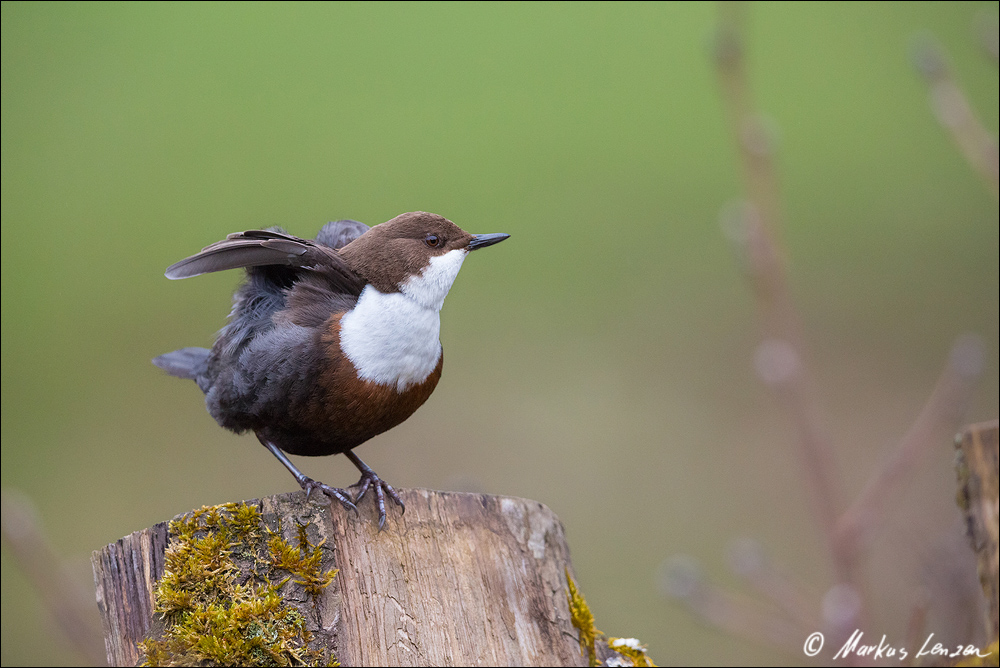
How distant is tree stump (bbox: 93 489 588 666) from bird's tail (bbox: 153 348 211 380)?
1219 mm

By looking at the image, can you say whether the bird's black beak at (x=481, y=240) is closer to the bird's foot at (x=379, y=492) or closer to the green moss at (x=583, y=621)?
the bird's foot at (x=379, y=492)

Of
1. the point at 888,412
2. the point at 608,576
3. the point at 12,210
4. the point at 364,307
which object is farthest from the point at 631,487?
the point at 12,210

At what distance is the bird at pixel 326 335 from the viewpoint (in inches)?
106

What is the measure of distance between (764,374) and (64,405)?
655 cm

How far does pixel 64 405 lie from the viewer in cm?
712

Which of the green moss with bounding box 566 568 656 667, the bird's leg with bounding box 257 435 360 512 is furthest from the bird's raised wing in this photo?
the green moss with bounding box 566 568 656 667

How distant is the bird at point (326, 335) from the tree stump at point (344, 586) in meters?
0.30

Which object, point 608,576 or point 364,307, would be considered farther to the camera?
point 608,576

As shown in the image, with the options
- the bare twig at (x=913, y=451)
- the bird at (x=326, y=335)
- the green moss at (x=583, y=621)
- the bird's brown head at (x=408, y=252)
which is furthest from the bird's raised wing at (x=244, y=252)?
the bare twig at (x=913, y=451)

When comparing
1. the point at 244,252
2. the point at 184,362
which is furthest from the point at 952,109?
the point at 184,362

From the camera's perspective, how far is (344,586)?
83.3 inches

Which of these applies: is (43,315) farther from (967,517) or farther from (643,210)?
(967,517)

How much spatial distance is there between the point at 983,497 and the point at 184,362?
2.80 meters

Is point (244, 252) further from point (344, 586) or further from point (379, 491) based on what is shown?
point (344, 586)
